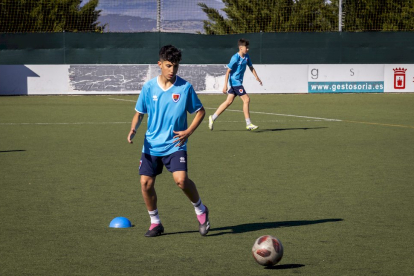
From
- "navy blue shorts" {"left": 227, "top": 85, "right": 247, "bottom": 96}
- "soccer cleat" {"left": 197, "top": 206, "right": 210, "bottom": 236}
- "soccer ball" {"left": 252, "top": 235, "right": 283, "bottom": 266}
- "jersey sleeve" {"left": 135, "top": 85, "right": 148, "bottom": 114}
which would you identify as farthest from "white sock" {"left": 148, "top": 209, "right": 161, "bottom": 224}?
"navy blue shorts" {"left": 227, "top": 85, "right": 247, "bottom": 96}

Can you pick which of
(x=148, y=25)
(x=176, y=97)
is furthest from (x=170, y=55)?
(x=148, y=25)

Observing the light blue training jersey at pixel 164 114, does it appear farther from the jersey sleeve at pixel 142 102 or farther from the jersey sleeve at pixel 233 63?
the jersey sleeve at pixel 233 63

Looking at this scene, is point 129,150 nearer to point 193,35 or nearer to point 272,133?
point 272,133

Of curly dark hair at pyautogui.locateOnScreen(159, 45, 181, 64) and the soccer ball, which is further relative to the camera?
curly dark hair at pyautogui.locateOnScreen(159, 45, 181, 64)

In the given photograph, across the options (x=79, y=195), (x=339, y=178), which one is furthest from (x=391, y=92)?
(x=79, y=195)

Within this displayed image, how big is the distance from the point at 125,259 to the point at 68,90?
979 inches

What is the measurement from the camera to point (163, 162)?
260 inches

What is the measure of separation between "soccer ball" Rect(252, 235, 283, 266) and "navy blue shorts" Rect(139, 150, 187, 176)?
1.17m

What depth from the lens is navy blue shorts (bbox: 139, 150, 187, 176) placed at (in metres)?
6.49

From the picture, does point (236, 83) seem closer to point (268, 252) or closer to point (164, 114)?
point (164, 114)

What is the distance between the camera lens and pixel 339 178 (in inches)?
389

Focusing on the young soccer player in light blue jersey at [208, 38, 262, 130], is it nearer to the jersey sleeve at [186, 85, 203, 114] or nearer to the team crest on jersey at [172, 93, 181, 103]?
the jersey sleeve at [186, 85, 203, 114]

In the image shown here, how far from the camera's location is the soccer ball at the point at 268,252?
5.54 metres

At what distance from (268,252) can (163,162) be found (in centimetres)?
149
